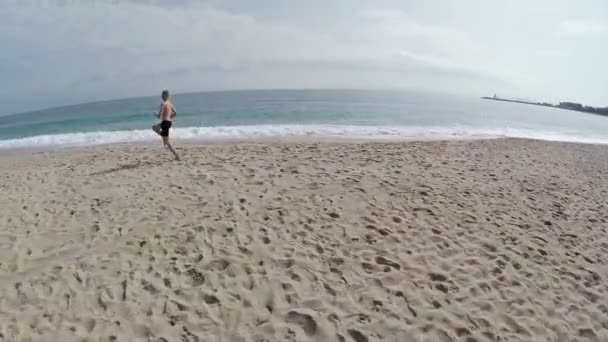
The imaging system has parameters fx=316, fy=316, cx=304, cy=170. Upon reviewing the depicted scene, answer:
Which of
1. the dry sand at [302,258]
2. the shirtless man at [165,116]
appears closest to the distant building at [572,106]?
the dry sand at [302,258]

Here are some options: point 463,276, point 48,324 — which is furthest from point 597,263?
point 48,324

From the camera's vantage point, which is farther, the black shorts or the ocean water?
the ocean water

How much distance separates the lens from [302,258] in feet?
12.6

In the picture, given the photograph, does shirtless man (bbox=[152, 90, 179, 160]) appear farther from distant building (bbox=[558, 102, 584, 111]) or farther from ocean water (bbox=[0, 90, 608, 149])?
distant building (bbox=[558, 102, 584, 111])

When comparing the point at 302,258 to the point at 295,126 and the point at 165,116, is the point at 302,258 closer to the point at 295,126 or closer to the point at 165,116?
the point at 165,116

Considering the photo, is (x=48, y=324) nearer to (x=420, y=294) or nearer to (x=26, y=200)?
(x=420, y=294)

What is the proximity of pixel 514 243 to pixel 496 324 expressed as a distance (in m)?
1.86

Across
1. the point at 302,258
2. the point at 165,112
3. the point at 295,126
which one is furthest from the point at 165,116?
the point at 295,126

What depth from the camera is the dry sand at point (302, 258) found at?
9.66 feet

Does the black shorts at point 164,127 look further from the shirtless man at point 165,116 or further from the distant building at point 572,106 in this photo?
the distant building at point 572,106

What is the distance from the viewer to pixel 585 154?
12039 mm

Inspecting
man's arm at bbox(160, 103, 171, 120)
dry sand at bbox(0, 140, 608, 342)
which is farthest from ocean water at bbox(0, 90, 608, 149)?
dry sand at bbox(0, 140, 608, 342)

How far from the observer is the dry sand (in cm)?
294

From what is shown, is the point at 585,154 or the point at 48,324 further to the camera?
the point at 585,154
